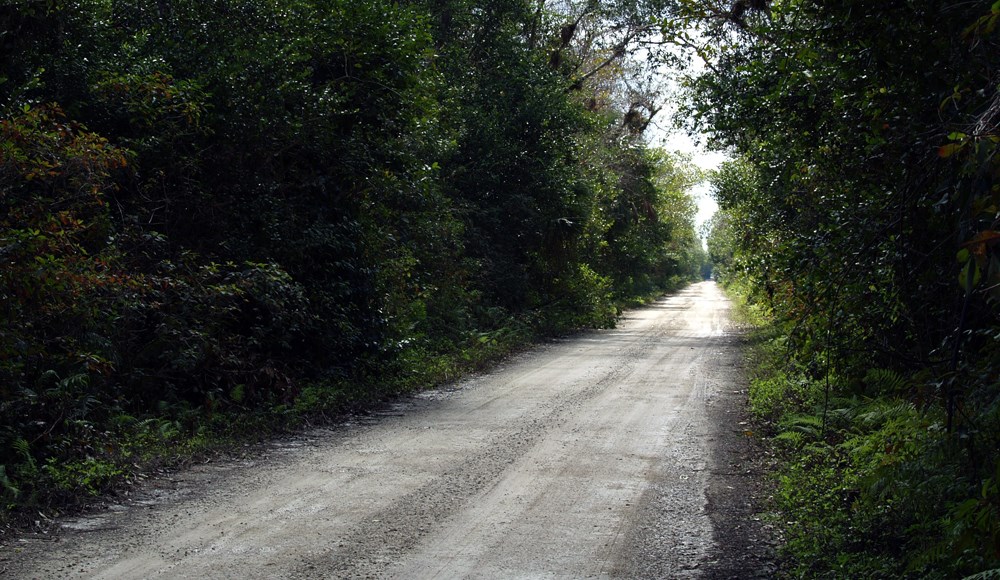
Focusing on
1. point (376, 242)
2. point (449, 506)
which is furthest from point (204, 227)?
point (449, 506)

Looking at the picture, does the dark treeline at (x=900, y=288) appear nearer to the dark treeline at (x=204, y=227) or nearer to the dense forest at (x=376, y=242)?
the dense forest at (x=376, y=242)

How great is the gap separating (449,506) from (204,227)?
7054 millimetres

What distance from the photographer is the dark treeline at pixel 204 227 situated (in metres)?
8.16

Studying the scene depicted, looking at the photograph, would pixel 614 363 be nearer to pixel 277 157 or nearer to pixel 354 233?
pixel 354 233

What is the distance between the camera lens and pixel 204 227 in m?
12.1

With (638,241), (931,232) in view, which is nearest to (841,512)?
(931,232)

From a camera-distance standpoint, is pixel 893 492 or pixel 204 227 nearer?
pixel 893 492

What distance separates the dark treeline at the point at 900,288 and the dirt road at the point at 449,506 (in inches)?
33.6

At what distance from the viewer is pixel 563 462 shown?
8.38m

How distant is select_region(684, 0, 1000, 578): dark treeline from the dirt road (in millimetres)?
854

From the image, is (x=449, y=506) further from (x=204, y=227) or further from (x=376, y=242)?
(x=376, y=242)

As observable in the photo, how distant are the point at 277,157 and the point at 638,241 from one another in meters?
33.6

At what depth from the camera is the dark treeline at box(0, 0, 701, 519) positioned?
8164 mm

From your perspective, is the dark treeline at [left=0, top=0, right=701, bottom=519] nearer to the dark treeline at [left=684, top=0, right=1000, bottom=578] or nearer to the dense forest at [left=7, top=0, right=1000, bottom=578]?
the dense forest at [left=7, top=0, right=1000, bottom=578]
